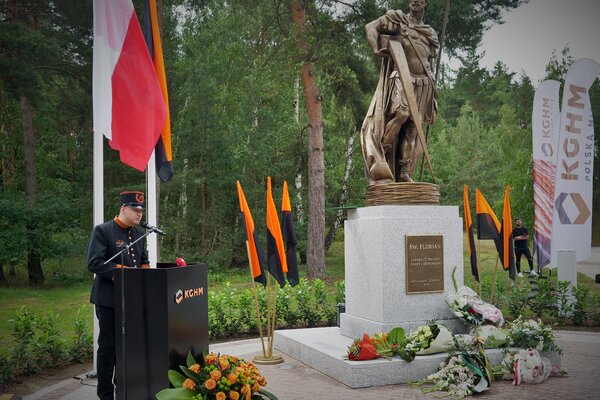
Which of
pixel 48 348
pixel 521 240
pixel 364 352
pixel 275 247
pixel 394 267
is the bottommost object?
pixel 48 348

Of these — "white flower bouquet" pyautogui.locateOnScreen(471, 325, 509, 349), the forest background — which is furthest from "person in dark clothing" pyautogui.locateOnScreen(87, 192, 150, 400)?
the forest background

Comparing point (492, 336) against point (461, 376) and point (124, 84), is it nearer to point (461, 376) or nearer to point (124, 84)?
point (461, 376)

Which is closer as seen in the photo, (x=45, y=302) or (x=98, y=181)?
(x=98, y=181)

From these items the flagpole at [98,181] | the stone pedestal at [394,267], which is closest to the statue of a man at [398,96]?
the stone pedestal at [394,267]

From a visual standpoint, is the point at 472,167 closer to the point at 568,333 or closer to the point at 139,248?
the point at 568,333

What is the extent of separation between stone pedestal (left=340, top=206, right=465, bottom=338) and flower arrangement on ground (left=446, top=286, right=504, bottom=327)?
208mm

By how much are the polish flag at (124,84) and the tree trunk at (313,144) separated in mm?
8864

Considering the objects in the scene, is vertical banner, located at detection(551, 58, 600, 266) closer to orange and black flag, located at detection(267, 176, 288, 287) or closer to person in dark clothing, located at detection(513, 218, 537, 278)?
person in dark clothing, located at detection(513, 218, 537, 278)

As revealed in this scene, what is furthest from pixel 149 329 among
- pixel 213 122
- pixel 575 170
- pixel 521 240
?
pixel 213 122

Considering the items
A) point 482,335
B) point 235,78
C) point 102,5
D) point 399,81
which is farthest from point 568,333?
point 235,78

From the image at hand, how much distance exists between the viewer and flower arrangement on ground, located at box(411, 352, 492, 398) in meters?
5.56

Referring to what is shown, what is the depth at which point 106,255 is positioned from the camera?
486cm

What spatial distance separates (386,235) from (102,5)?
13.8 feet

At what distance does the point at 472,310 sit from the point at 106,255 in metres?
4.21
